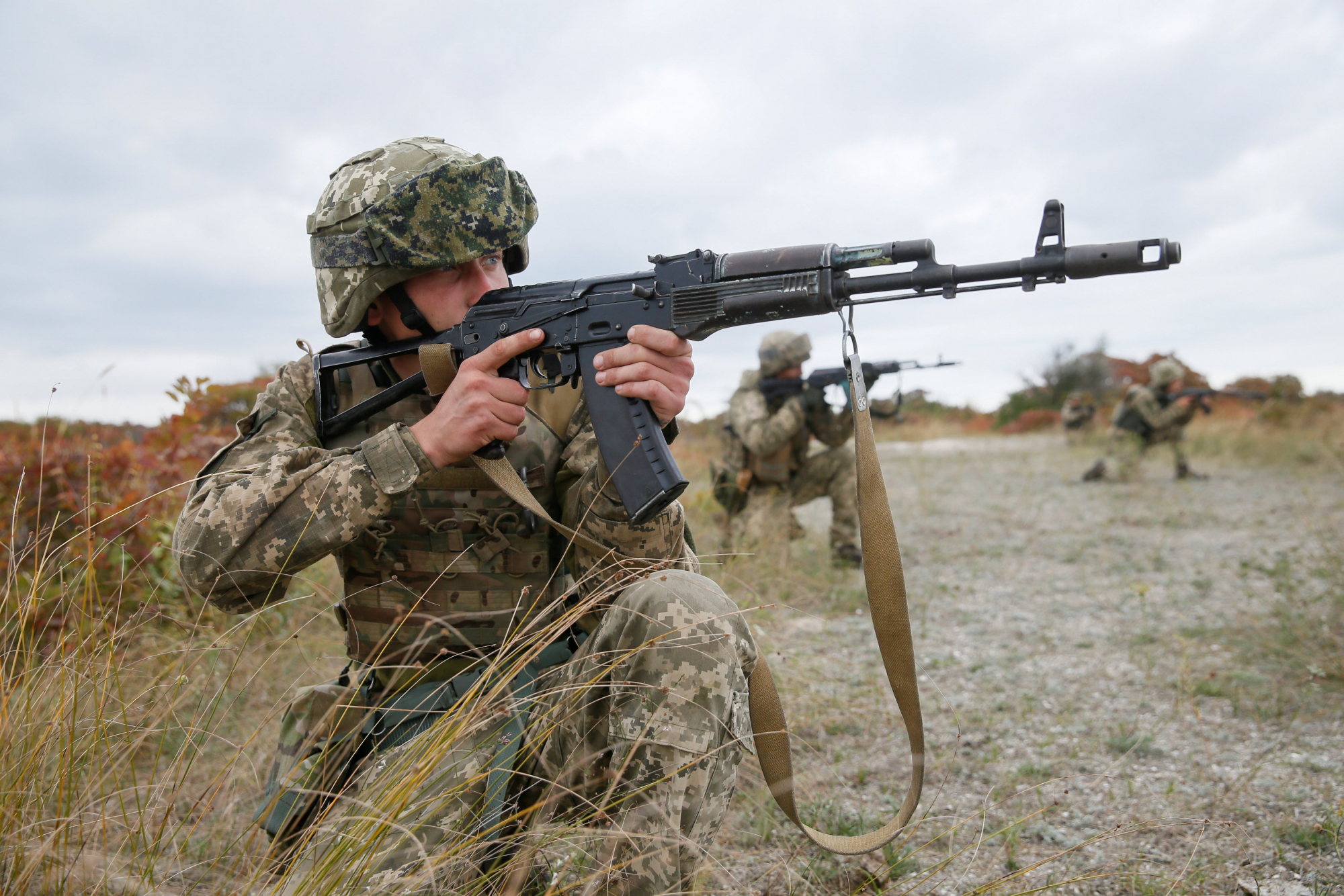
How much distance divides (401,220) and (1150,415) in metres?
13.3

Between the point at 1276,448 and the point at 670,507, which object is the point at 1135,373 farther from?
the point at 670,507

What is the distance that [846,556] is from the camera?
704 cm

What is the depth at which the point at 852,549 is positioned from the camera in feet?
23.0

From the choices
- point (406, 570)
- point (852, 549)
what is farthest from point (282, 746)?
point (852, 549)

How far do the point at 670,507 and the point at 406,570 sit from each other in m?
0.81

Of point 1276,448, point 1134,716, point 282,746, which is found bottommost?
point 1276,448

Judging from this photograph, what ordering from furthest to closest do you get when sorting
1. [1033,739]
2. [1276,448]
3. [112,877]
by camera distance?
[1276,448]
[1033,739]
[112,877]

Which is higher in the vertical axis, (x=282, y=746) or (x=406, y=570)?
(x=406, y=570)

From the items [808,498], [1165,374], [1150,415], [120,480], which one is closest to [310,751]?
[120,480]

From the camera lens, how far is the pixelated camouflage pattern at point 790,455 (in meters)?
7.20

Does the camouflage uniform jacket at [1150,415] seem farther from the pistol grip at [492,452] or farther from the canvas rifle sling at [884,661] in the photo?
the pistol grip at [492,452]

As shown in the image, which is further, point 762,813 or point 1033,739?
point 1033,739

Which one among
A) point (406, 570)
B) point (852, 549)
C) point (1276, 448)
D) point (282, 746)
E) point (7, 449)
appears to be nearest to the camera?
point (282, 746)

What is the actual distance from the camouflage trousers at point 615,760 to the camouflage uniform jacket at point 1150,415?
1300 cm
